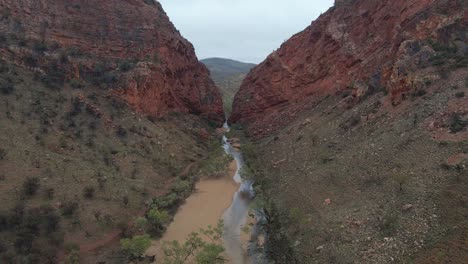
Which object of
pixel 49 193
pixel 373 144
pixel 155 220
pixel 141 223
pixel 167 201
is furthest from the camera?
pixel 167 201

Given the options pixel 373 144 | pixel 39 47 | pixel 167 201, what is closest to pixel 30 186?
pixel 167 201

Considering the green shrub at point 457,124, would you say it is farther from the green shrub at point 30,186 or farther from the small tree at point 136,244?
the green shrub at point 30,186

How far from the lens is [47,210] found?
20547 mm

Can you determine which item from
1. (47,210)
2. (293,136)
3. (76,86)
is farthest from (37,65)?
(293,136)

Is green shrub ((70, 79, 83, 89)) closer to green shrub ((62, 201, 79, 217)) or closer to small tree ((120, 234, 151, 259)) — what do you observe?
green shrub ((62, 201, 79, 217))

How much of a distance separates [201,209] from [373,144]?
12.0 meters

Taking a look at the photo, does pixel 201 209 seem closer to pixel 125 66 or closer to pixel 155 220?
pixel 155 220

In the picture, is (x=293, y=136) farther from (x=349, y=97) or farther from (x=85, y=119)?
(x=85, y=119)

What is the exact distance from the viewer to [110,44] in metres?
42.7

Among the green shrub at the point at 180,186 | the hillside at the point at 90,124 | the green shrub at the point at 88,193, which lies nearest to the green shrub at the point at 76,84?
the hillside at the point at 90,124

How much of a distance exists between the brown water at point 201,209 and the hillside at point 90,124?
1166mm

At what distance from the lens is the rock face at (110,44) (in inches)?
1474

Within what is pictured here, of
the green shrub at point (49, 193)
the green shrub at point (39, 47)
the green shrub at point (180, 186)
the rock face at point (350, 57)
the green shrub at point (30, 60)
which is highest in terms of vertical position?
the green shrub at point (39, 47)

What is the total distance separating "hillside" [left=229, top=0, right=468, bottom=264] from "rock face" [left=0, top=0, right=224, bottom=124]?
12.0 m
